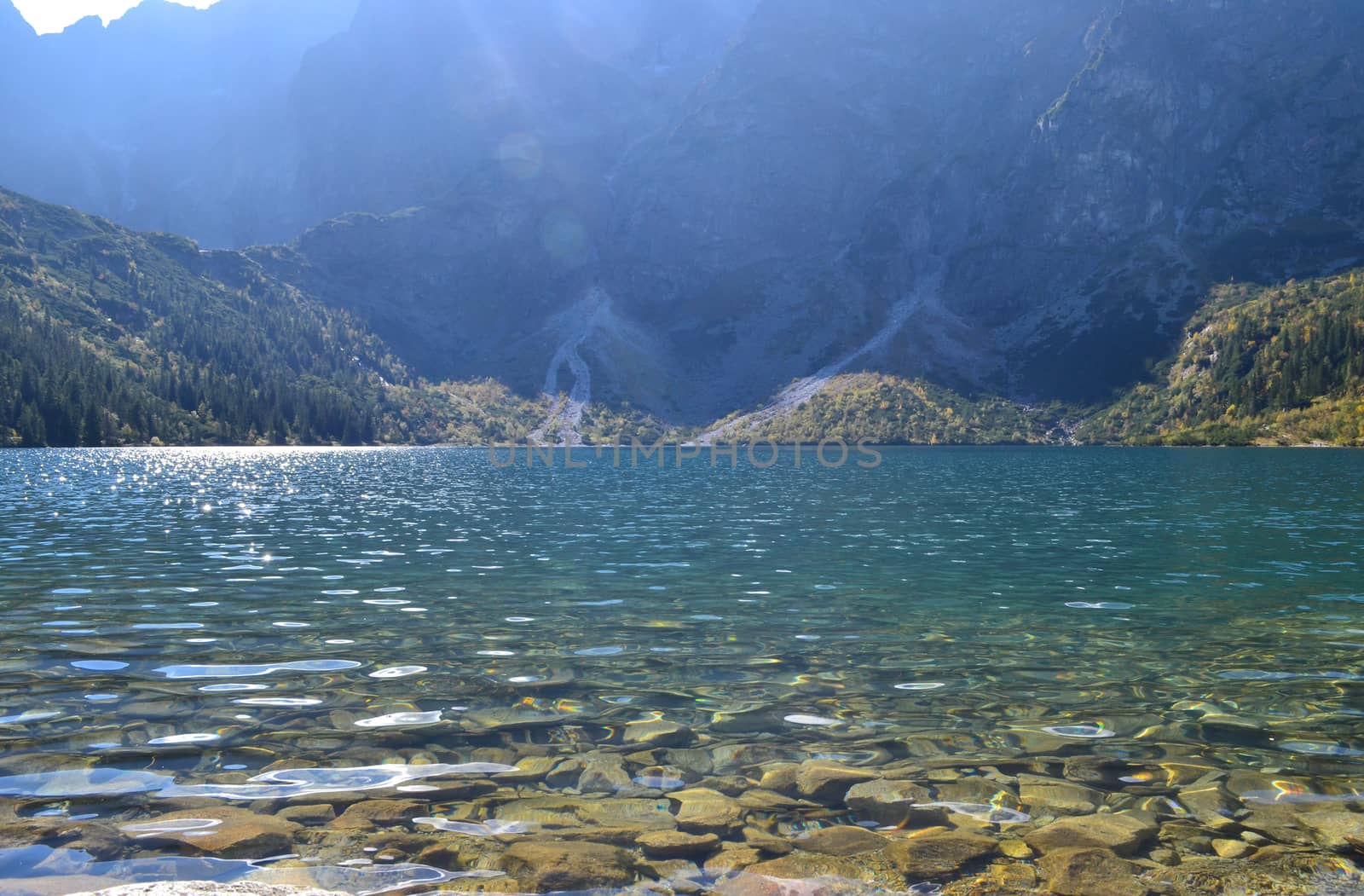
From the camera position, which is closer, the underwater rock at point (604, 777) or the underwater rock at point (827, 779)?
the underwater rock at point (827, 779)

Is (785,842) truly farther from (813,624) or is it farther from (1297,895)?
(813,624)

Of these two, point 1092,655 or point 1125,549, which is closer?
point 1092,655

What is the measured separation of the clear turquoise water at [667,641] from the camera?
13062mm

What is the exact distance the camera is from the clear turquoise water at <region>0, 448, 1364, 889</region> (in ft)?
42.9

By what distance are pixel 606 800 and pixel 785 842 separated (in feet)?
7.88

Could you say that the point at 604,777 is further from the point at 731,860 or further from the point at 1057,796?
the point at 1057,796

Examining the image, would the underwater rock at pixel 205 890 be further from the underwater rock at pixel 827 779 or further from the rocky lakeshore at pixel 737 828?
the underwater rock at pixel 827 779

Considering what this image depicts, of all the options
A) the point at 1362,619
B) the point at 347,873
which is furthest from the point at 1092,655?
the point at 347,873

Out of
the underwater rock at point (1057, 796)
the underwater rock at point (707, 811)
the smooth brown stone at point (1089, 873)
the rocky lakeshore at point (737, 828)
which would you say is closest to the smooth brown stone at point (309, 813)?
the rocky lakeshore at point (737, 828)

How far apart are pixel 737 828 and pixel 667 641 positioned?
10072mm

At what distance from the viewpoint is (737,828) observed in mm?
9992

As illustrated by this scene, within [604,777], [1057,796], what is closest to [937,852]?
[1057,796]

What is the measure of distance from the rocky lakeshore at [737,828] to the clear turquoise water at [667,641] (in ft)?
1.80

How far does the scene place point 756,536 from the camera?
4219cm
